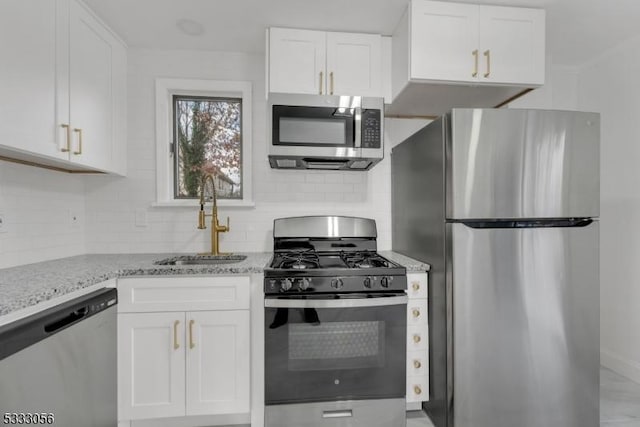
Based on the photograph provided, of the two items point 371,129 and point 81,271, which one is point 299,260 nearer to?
point 371,129

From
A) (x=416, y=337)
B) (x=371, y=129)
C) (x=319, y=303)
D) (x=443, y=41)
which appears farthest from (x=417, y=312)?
(x=443, y=41)

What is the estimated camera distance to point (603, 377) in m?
2.29

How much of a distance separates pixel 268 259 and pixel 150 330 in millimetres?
749

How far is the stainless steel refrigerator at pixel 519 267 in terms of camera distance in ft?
5.09

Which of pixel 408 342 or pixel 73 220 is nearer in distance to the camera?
pixel 408 342

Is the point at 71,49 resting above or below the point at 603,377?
above

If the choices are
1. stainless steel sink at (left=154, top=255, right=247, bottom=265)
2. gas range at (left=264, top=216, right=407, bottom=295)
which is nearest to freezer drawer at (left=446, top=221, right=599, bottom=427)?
gas range at (left=264, top=216, right=407, bottom=295)

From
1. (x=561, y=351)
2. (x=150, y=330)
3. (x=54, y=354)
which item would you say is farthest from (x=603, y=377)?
(x=54, y=354)

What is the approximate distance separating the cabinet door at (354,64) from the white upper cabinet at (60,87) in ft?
4.75

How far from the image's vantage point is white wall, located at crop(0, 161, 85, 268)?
1684 millimetres

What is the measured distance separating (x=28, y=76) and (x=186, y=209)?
1144 mm

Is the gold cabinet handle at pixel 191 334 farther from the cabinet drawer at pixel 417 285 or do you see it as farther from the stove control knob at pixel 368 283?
the cabinet drawer at pixel 417 285

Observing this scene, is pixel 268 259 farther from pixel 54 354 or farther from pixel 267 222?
pixel 54 354

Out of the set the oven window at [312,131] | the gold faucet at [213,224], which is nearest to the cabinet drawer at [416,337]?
the oven window at [312,131]
